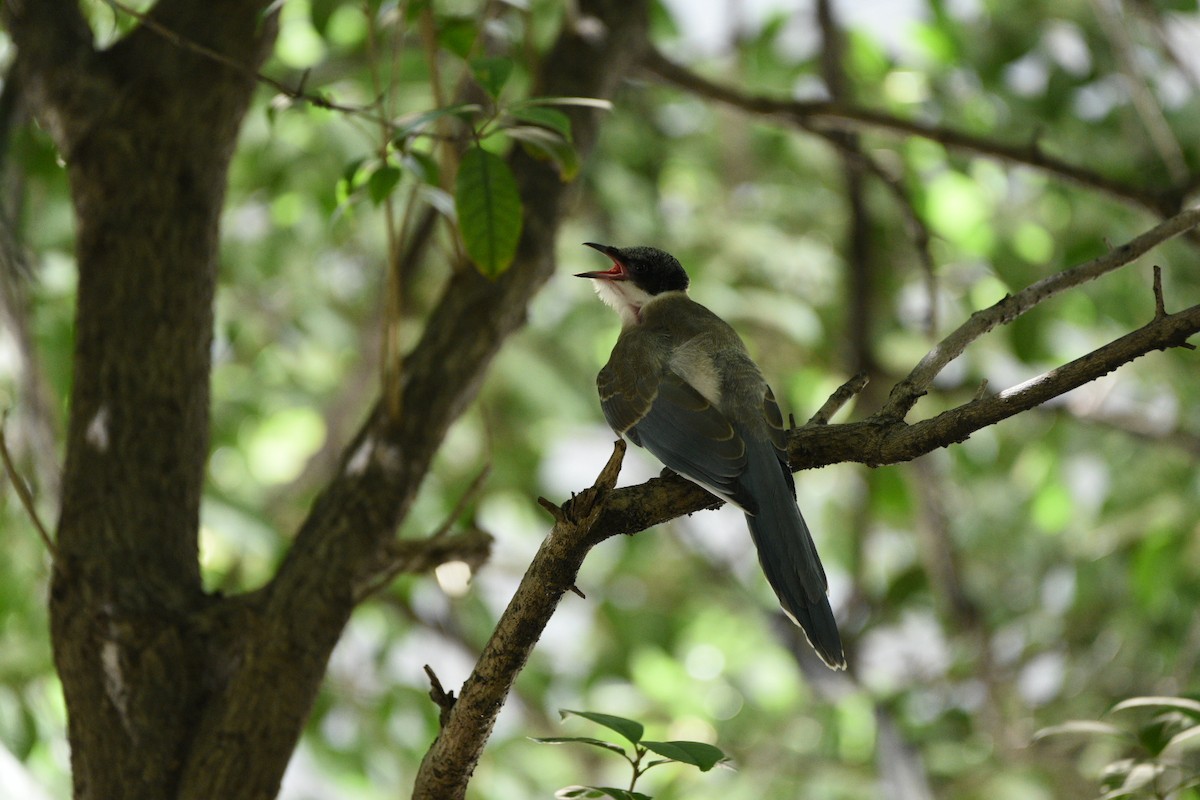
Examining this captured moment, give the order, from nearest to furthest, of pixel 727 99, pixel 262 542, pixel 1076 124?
pixel 262 542 < pixel 727 99 < pixel 1076 124

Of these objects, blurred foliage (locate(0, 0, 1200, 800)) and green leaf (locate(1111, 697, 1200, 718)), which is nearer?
green leaf (locate(1111, 697, 1200, 718))

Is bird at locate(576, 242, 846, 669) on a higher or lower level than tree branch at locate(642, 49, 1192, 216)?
lower

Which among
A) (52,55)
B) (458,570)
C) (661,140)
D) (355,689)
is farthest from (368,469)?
(661,140)

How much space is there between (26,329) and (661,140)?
3.61 meters

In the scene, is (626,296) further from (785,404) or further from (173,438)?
(785,404)

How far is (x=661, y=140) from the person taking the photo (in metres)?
5.97

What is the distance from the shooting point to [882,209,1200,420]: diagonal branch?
2199 millimetres

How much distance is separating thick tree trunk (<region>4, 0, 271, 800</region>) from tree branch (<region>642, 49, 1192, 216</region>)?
146 centimetres

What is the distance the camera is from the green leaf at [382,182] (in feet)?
7.72

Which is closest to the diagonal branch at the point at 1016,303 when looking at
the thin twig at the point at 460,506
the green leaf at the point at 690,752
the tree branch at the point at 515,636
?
the tree branch at the point at 515,636

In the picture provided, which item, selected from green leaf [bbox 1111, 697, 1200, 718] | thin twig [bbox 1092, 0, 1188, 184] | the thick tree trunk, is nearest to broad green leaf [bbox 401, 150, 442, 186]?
the thick tree trunk

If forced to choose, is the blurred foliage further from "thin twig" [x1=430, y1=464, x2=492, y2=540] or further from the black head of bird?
"thin twig" [x1=430, y1=464, x2=492, y2=540]

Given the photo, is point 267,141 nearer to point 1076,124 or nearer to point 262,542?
point 262,542

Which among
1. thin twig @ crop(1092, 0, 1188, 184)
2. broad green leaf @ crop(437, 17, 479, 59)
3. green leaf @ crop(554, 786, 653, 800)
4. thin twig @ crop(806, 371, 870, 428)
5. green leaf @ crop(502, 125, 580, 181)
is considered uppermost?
thin twig @ crop(1092, 0, 1188, 184)
